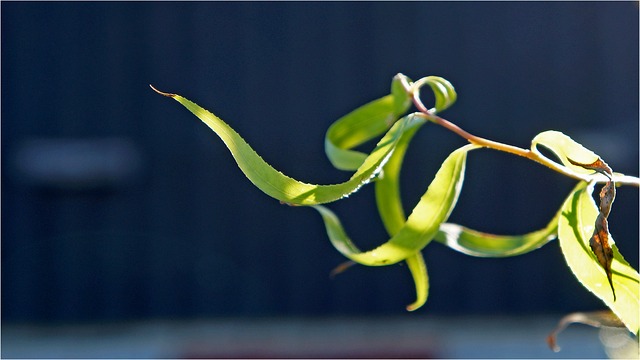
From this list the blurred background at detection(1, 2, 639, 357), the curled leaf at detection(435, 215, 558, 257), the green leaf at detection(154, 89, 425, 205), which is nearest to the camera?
the green leaf at detection(154, 89, 425, 205)

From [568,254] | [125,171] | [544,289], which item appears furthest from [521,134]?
[568,254]

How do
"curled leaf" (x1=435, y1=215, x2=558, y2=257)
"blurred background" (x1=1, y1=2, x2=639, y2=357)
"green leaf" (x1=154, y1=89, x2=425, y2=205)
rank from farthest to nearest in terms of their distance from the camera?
"blurred background" (x1=1, y1=2, x2=639, y2=357) → "curled leaf" (x1=435, y1=215, x2=558, y2=257) → "green leaf" (x1=154, y1=89, x2=425, y2=205)

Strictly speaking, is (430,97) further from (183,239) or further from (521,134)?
(183,239)

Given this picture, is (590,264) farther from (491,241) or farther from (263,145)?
(263,145)

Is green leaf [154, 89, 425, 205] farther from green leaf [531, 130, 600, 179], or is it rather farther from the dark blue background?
the dark blue background

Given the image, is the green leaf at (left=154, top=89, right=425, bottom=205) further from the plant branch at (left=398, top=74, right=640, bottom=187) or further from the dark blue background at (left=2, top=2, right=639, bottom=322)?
the dark blue background at (left=2, top=2, right=639, bottom=322)

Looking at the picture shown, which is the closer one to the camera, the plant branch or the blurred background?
the plant branch

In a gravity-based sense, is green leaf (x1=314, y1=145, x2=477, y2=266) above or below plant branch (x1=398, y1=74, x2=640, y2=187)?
below

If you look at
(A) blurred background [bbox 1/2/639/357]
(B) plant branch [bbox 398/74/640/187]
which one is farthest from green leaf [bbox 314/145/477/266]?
(A) blurred background [bbox 1/2/639/357]
